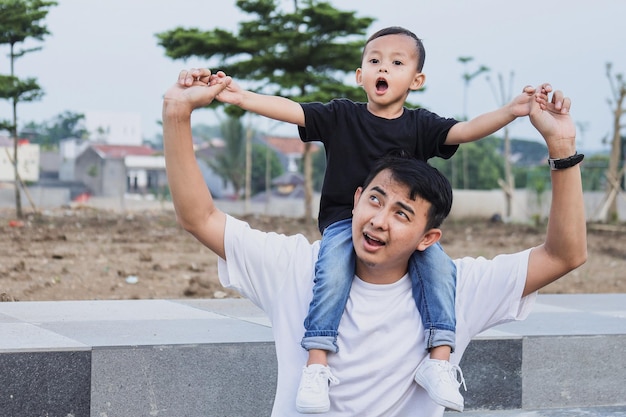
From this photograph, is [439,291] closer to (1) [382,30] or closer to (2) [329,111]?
(2) [329,111]

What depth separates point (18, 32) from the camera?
1437 cm

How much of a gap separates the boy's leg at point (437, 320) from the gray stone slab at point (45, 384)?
4.65 ft

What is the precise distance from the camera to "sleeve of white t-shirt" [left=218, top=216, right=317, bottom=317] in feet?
6.71

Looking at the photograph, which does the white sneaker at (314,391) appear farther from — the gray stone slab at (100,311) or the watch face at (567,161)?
the gray stone slab at (100,311)

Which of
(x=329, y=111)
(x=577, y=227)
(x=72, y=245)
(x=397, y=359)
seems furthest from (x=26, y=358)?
(x=72, y=245)

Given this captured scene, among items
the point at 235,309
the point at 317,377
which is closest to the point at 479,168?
the point at 235,309

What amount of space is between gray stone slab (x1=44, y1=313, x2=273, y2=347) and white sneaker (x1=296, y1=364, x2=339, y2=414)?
134 cm

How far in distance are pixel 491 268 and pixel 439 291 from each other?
5.4 inches

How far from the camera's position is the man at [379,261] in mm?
1948

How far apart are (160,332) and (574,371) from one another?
5.61ft

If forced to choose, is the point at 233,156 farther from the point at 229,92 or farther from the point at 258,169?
the point at 229,92

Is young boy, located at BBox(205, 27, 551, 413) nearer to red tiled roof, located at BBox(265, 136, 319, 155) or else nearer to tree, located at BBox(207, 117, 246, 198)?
tree, located at BBox(207, 117, 246, 198)

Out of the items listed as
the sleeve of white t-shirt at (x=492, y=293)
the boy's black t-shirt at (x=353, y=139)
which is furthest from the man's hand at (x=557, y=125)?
the boy's black t-shirt at (x=353, y=139)

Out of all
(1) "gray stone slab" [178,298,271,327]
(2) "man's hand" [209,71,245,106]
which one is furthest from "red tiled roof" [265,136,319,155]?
(2) "man's hand" [209,71,245,106]
